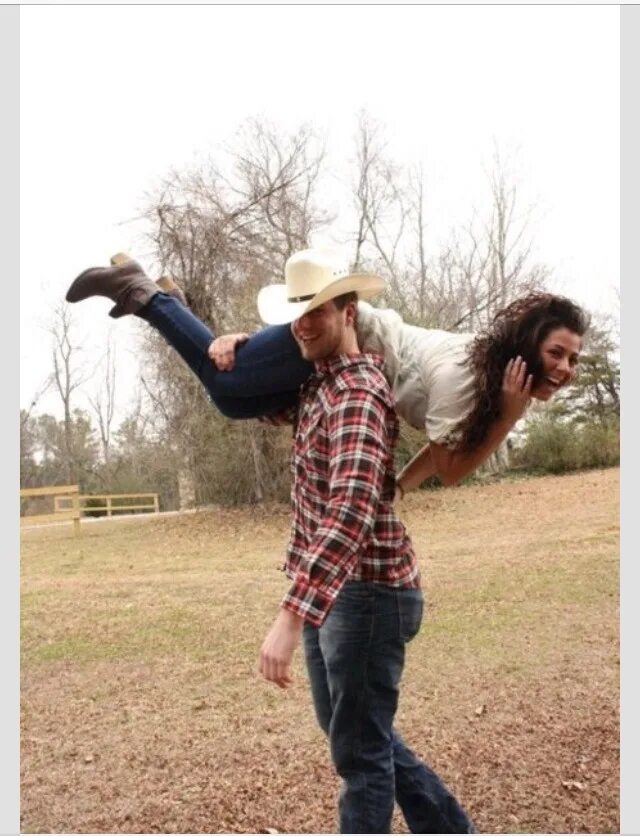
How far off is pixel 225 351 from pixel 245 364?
7 cm

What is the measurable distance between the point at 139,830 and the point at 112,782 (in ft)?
1.57

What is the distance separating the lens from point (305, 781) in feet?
10.00

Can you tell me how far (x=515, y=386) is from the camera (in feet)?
5.57

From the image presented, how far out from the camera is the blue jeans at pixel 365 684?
159cm

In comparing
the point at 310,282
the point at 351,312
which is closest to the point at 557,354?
the point at 351,312

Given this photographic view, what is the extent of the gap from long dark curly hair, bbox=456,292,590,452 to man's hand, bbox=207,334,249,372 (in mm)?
569

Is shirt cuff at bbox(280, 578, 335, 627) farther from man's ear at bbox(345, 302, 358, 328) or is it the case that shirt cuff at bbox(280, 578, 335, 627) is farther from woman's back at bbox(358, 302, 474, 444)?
man's ear at bbox(345, 302, 358, 328)

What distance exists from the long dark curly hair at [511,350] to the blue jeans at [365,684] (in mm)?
386

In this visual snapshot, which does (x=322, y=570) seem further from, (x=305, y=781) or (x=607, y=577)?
(x=607, y=577)

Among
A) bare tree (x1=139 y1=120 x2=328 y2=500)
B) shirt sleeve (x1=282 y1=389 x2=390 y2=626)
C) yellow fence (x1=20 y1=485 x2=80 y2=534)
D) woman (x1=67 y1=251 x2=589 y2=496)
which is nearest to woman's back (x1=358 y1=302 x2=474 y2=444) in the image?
woman (x1=67 y1=251 x2=589 y2=496)

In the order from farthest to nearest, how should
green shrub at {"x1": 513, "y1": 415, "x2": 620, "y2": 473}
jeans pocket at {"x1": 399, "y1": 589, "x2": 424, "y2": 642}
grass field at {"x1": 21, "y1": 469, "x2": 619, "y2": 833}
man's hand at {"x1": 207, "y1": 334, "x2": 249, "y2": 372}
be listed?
green shrub at {"x1": 513, "y1": 415, "x2": 620, "y2": 473}
grass field at {"x1": 21, "y1": 469, "x2": 619, "y2": 833}
man's hand at {"x1": 207, "y1": 334, "x2": 249, "y2": 372}
jeans pocket at {"x1": 399, "y1": 589, "x2": 424, "y2": 642}

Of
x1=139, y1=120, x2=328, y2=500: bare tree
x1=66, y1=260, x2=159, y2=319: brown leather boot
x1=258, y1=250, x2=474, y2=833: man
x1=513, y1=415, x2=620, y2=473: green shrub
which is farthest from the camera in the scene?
x1=513, y1=415, x2=620, y2=473: green shrub

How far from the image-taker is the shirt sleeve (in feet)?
4.53

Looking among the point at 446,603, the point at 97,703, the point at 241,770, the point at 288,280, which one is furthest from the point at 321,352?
the point at 446,603
